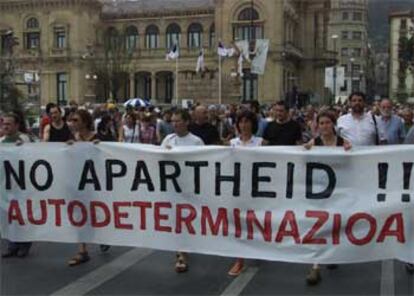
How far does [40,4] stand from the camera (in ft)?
326

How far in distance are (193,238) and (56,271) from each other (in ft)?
5.08

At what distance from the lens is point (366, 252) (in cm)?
661

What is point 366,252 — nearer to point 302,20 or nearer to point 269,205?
point 269,205

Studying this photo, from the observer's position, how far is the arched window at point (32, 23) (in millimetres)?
100500

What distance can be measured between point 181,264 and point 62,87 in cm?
9456

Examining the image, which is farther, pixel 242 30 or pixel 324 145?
pixel 242 30

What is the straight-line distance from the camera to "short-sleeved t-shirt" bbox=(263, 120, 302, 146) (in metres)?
9.27

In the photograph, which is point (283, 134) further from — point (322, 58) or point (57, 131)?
point (322, 58)

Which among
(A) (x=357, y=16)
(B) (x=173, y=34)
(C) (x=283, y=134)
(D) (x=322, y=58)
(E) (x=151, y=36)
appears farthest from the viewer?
(A) (x=357, y=16)

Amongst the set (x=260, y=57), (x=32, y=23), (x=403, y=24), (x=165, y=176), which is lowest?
(x=165, y=176)

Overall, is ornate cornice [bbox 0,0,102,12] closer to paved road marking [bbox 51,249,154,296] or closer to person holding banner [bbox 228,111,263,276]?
paved road marking [bbox 51,249,154,296]

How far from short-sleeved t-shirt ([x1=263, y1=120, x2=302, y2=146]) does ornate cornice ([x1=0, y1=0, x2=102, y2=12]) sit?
91382mm

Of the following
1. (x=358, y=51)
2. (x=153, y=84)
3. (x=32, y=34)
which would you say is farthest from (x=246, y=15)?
(x=358, y=51)

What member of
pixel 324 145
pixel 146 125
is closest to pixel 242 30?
pixel 146 125
